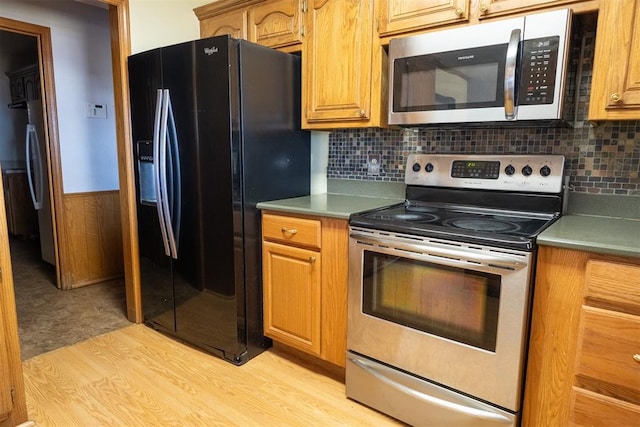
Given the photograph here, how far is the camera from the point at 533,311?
4.42ft

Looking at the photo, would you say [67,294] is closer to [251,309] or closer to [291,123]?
[251,309]

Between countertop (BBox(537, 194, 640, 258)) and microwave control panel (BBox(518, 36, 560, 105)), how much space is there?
1.61ft

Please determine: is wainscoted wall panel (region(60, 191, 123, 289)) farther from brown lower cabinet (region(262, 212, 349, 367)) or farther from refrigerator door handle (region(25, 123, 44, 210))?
brown lower cabinet (region(262, 212, 349, 367))

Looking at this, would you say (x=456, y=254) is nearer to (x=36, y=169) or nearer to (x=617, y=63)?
(x=617, y=63)

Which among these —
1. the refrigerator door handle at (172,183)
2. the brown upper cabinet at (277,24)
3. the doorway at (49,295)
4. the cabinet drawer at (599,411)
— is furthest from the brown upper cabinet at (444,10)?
the doorway at (49,295)

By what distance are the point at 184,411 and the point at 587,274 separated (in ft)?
5.49

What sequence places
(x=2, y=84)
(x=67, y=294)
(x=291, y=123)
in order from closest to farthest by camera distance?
(x=291, y=123) → (x=67, y=294) → (x=2, y=84)

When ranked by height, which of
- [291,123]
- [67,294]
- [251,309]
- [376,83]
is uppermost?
[376,83]

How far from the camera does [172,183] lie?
7.01 ft

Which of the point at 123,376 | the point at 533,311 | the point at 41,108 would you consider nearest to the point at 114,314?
the point at 123,376

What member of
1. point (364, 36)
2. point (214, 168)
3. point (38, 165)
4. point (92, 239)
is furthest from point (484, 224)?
point (38, 165)

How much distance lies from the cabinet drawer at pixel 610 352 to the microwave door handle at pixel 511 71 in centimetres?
78

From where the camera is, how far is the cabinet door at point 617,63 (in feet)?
4.29

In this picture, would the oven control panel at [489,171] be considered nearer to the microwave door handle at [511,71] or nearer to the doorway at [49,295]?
the microwave door handle at [511,71]
